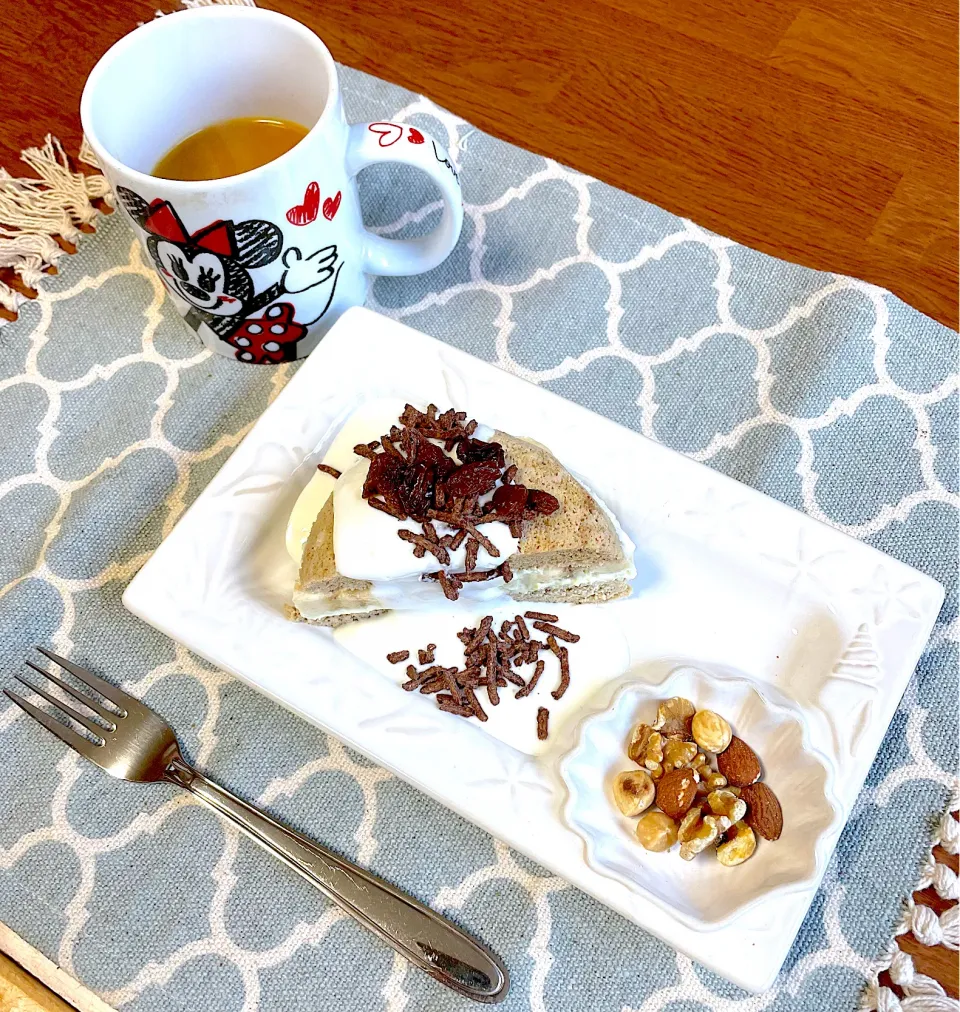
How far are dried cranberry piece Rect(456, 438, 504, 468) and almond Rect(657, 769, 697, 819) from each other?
330mm

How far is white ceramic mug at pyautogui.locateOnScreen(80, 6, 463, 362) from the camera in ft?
2.69

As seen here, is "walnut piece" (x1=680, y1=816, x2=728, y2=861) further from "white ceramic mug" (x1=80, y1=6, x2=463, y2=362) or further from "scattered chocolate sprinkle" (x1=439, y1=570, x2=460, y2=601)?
"white ceramic mug" (x1=80, y1=6, x2=463, y2=362)

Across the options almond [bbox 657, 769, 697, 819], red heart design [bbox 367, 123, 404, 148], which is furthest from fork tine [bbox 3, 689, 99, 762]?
red heart design [bbox 367, 123, 404, 148]

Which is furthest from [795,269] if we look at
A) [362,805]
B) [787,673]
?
[362,805]

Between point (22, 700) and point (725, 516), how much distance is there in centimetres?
74

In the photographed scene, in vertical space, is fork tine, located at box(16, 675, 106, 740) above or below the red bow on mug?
below

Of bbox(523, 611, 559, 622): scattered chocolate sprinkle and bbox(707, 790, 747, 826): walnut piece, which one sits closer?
bbox(707, 790, 747, 826): walnut piece

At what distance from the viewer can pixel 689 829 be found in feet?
2.64

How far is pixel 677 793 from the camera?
0.81 m

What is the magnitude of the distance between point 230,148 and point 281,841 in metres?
0.73

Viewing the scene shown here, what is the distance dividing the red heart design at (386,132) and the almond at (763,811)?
2.34 ft

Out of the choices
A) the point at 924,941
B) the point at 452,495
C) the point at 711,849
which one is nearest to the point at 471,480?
the point at 452,495

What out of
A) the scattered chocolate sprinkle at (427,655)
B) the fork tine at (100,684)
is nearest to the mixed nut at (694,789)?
the scattered chocolate sprinkle at (427,655)

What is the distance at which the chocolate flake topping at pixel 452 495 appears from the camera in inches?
32.9
